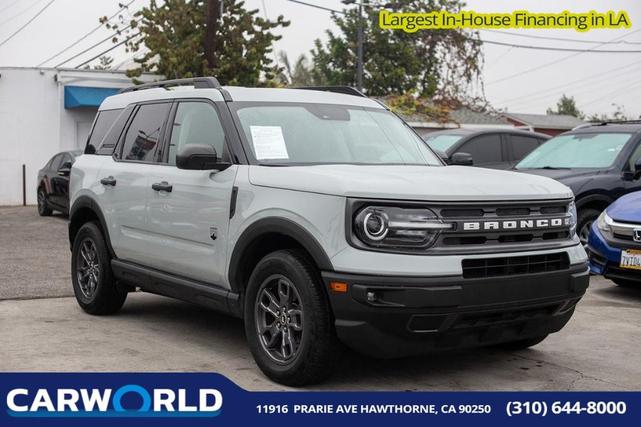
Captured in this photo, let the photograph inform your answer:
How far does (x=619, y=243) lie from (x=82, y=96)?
18558mm

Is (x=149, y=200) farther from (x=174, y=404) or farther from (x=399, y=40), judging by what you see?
(x=399, y=40)

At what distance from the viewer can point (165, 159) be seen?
264 inches

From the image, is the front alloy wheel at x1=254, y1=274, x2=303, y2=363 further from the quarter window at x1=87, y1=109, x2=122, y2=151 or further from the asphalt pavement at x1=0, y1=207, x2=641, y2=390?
the quarter window at x1=87, y1=109, x2=122, y2=151

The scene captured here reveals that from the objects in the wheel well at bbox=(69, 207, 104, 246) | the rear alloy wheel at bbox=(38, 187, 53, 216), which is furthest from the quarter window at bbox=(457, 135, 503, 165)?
the rear alloy wheel at bbox=(38, 187, 53, 216)

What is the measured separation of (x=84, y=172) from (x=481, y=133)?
25.4ft

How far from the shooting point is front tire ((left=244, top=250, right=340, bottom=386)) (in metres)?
5.02

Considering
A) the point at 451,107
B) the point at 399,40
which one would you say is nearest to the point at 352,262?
the point at 451,107

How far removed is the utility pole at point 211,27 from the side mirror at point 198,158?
834 inches

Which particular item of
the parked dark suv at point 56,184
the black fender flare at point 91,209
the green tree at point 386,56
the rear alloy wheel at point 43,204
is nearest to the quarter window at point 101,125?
the black fender flare at point 91,209

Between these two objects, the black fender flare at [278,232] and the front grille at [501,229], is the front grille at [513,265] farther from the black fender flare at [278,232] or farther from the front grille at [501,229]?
the black fender flare at [278,232]

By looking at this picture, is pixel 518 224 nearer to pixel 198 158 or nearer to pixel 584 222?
pixel 198 158

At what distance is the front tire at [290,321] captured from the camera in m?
5.02

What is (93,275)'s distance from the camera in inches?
299

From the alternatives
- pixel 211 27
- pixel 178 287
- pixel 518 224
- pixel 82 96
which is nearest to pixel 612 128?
pixel 518 224
